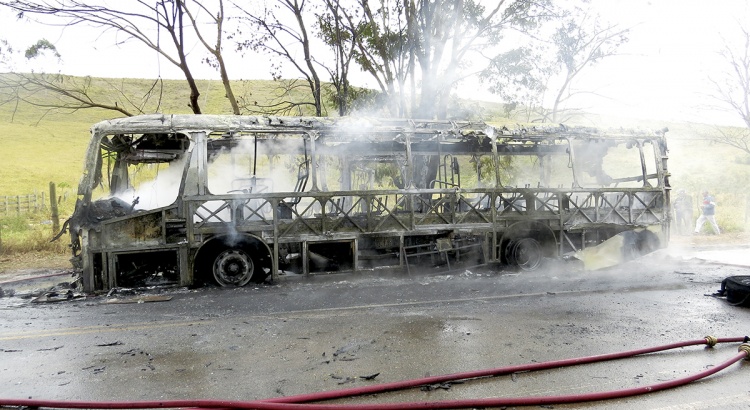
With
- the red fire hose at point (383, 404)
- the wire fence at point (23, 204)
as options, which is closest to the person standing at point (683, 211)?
the red fire hose at point (383, 404)

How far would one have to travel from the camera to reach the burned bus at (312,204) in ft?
25.3

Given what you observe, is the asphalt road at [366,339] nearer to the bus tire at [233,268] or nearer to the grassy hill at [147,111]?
the bus tire at [233,268]

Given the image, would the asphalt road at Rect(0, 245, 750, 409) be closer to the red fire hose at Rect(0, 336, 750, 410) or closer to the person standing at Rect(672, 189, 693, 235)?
the red fire hose at Rect(0, 336, 750, 410)

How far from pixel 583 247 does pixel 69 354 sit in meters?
9.42

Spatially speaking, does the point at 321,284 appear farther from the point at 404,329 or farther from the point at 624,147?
the point at 624,147

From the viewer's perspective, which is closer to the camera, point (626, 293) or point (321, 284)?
point (626, 293)

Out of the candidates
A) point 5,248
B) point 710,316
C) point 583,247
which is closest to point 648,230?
point 583,247

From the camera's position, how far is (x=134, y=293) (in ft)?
24.4

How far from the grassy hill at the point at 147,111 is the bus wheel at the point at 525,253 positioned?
9335 millimetres

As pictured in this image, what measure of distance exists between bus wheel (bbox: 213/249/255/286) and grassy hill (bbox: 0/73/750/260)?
33.6 feet

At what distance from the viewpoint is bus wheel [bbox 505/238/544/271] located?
9672 millimetres

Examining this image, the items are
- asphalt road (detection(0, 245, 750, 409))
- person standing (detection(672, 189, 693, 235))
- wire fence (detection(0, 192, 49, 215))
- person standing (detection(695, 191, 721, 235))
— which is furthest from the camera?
wire fence (detection(0, 192, 49, 215))

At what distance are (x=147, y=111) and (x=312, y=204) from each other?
1122 inches

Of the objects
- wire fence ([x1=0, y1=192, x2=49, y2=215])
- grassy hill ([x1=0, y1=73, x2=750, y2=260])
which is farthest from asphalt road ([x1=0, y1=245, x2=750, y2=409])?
wire fence ([x1=0, y1=192, x2=49, y2=215])
